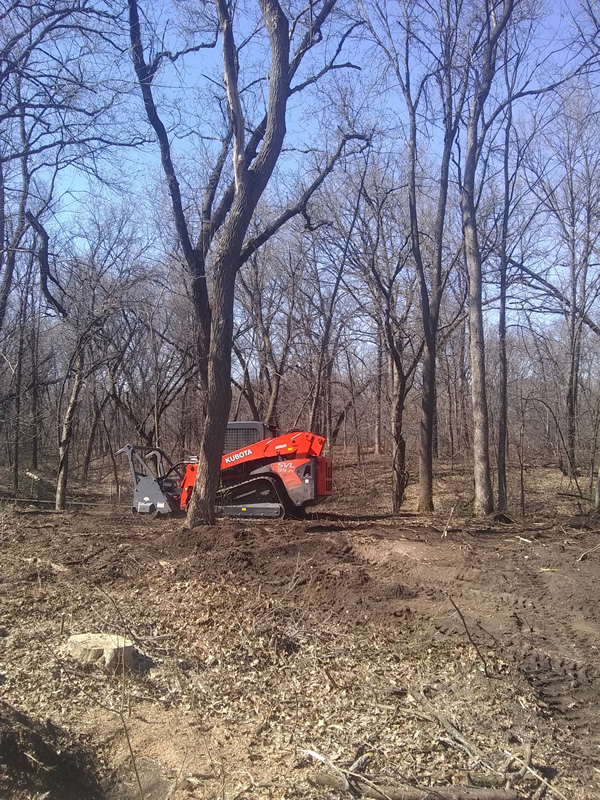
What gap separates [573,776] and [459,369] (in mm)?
27613

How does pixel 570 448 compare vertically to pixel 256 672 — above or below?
above

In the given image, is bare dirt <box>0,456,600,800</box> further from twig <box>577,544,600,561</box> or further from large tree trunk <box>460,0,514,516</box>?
large tree trunk <box>460,0,514,516</box>

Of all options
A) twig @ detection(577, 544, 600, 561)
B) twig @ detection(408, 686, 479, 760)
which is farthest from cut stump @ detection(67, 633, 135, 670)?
twig @ detection(577, 544, 600, 561)

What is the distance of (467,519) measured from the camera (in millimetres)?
12133

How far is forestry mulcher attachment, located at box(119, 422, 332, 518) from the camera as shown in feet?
40.6

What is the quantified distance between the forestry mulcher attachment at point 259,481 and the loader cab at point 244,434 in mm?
333

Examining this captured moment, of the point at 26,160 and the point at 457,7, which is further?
the point at 457,7

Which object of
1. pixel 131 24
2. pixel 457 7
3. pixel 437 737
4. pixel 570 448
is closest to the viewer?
pixel 437 737

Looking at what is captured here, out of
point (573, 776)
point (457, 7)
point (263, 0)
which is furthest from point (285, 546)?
point (457, 7)

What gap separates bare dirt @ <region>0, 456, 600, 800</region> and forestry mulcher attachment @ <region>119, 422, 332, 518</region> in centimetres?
305

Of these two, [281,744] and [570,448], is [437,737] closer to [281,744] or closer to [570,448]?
[281,744]

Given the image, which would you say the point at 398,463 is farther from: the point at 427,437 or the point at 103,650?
the point at 103,650

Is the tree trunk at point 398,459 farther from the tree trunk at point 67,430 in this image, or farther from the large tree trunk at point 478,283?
the tree trunk at point 67,430

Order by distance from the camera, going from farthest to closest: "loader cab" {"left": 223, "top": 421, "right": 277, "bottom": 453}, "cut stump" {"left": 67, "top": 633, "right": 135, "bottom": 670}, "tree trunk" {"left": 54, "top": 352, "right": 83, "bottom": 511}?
"tree trunk" {"left": 54, "top": 352, "right": 83, "bottom": 511}, "loader cab" {"left": 223, "top": 421, "right": 277, "bottom": 453}, "cut stump" {"left": 67, "top": 633, "right": 135, "bottom": 670}
